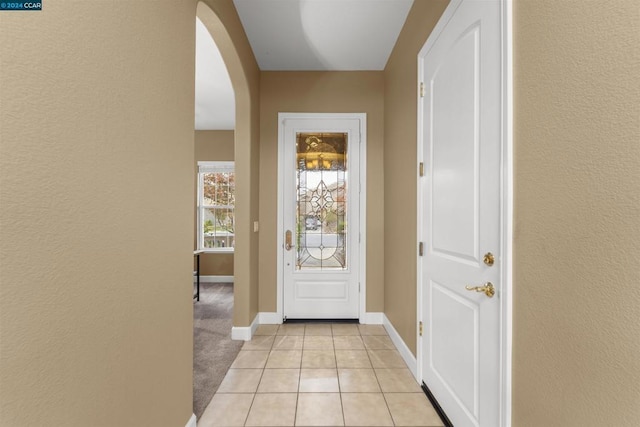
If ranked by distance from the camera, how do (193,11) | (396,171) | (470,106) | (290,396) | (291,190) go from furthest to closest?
(291,190)
(396,171)
(290,396)
(193,11)
(470,106)

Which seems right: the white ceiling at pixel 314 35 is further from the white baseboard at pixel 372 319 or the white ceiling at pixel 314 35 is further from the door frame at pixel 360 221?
the white baseboard at pixel 372 319

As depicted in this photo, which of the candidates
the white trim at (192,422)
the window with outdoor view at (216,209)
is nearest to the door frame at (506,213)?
the white trim at (192,422)

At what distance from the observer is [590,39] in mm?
858

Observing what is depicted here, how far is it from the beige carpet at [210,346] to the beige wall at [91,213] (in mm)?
697

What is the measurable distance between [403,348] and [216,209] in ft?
14.8

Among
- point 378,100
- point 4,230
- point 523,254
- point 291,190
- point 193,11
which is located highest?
point 378,100

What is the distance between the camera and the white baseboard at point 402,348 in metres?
2.27

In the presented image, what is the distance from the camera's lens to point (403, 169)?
8.62ft

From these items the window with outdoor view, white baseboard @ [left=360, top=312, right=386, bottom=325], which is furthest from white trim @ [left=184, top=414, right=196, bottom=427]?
the window with outdoor view

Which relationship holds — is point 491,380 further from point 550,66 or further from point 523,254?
point 550,66

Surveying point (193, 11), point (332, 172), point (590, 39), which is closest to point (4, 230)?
point (193, 11)

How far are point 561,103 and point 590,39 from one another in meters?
0.18

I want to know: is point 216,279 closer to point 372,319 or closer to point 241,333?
point 241,333

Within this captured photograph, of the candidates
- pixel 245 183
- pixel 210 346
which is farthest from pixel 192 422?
pixel 245 183
